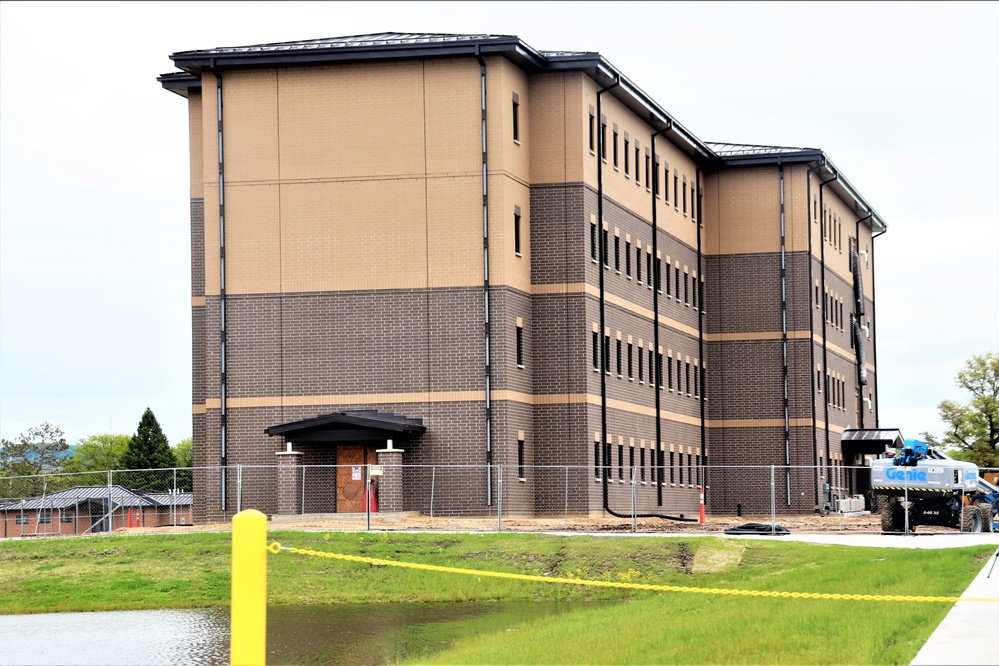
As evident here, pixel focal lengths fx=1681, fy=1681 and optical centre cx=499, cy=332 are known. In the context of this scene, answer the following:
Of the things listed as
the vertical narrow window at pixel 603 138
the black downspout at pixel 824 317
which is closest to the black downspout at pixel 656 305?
the vertical narrow window at pixel 603 138

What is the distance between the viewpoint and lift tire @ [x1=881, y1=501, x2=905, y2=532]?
45.0 meters

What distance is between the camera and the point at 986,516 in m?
46.3

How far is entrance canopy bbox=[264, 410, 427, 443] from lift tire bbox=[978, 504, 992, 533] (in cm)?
1691

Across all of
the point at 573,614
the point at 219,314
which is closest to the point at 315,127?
the point at 219,314

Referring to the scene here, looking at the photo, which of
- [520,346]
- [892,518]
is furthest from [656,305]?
[892,518]

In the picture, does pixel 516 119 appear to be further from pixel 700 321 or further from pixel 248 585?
pixel 248 585

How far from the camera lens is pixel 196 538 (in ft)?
134

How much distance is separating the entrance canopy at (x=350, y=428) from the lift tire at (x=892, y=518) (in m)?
14.7

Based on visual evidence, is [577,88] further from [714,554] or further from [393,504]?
[714,554]

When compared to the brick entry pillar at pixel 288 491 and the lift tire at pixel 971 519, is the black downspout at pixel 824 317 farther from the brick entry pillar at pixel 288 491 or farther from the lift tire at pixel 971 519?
the brick entry pillar at pixel 288 491

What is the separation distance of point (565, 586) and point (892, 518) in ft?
45.2

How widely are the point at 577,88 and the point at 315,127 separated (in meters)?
8.76

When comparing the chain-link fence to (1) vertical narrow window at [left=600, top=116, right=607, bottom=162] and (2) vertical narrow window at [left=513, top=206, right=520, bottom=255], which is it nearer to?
(2) vertical narrow window at [left=513, top=206, right=520, bottom=255]

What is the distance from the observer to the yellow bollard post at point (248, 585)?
11.9 m
